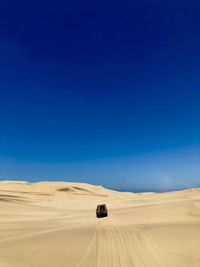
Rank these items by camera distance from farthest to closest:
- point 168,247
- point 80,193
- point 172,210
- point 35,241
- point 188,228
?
point 80,193
point 172,210
point 188,228
point 35,241
point 168,247

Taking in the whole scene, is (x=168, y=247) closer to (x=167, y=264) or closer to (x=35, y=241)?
(x=167, y=264)

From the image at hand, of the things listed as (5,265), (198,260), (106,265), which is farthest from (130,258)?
(5,265)

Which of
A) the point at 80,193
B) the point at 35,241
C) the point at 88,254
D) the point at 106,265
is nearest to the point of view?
the point at 106,265

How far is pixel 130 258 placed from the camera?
10.0m

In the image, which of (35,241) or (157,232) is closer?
(35,241)

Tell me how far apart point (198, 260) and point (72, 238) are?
20.2 feet

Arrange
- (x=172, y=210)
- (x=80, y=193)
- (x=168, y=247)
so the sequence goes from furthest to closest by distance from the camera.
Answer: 1. (x=80, y=193)
2. (x=172, y=210)
3. (x=168, y=247)

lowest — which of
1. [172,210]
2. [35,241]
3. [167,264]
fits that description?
[167,264]

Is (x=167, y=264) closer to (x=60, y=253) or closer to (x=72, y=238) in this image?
(x=60, y=253)

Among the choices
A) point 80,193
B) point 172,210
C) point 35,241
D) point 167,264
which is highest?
point 80,193

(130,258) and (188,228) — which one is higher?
(188,228)

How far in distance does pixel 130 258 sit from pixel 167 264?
1288 millimetres

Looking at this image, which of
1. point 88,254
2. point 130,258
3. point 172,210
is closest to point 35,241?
point 88,254

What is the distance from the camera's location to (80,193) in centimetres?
6600
